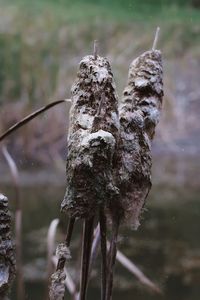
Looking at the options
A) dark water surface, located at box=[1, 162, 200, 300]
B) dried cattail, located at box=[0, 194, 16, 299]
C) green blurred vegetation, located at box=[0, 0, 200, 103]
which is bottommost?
dried cattail, located at box=[0, 194, 16, 299]

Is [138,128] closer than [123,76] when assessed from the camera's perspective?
Yes

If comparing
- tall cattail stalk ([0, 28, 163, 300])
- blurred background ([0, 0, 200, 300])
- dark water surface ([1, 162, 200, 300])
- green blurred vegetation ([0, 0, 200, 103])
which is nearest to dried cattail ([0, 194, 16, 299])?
tall cattail stalk ([0, 28, 163, 300])

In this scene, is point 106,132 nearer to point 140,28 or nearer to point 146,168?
point 146,168

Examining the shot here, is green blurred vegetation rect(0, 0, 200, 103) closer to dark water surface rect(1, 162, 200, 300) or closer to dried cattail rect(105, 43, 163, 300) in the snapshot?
dark water surface rect(1, 162, 200, 300)

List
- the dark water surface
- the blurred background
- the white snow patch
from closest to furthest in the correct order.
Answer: the white snow patch → the dark water surface → the blurred background

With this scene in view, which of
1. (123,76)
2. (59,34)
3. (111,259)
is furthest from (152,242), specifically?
(111,259)

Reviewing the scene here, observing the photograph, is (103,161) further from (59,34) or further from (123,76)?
(59,34)

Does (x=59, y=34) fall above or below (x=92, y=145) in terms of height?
above
